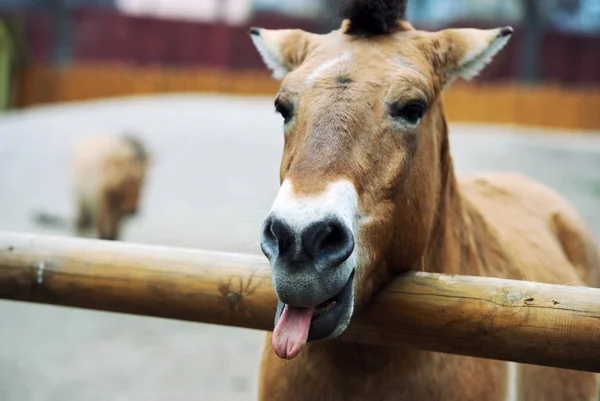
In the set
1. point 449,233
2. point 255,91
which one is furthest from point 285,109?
point 255,91

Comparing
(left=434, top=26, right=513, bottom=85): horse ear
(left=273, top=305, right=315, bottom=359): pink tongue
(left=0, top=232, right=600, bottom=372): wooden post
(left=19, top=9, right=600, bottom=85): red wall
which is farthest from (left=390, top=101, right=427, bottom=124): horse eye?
(left=19, top=9, right=600, bottom=85): red wall

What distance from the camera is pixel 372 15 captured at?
2275 millimetres

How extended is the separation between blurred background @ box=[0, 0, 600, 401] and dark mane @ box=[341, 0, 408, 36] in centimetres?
46

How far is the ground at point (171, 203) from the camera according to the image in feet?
16.6

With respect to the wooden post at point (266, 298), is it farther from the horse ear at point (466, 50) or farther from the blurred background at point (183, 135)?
the horse ear at point (466, 50)

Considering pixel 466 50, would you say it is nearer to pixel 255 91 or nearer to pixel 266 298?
pixel 266 298

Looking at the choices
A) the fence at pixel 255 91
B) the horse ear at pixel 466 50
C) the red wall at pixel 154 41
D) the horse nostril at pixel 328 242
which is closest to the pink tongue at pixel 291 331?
the horse nostril at pixel 328 242

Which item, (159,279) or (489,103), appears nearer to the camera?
(159,279)

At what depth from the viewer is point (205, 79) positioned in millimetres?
20484

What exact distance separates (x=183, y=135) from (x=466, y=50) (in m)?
11.9

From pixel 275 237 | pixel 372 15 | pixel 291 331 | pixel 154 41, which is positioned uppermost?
pixel 372 15

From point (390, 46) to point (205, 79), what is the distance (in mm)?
18787

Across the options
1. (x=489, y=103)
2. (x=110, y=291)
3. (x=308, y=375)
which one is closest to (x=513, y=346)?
(x=308, y=375)

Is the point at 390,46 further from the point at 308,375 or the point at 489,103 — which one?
the point at 489,103
